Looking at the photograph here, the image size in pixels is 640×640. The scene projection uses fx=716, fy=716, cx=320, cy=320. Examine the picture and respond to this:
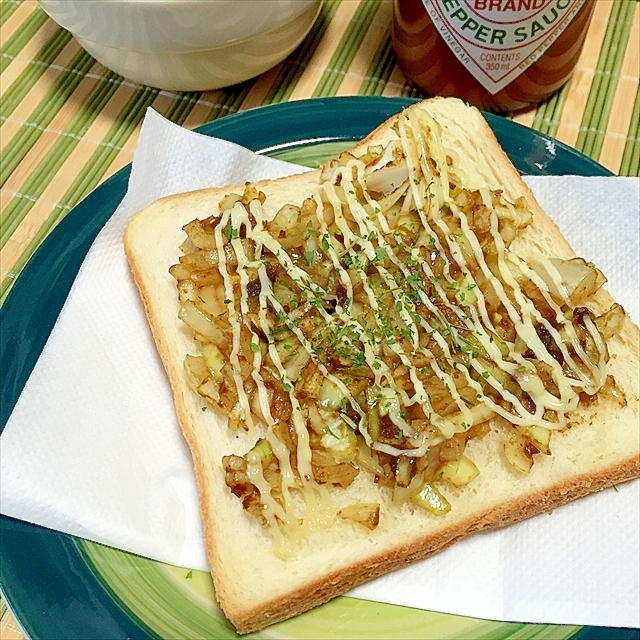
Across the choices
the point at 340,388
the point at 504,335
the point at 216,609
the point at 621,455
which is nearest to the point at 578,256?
the point at 504,335

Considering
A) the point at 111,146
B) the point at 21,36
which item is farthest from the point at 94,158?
the point at 21,36

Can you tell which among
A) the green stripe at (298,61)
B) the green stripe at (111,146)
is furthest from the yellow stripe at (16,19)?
the green stripe at (298,61)

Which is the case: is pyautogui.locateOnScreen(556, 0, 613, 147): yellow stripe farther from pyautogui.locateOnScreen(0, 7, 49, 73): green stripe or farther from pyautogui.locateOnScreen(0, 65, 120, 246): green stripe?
pyautogui.locateOnScreen(0, 7, 49, 73): green stripe

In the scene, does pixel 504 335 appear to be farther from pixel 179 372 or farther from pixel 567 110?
pixel 567 110

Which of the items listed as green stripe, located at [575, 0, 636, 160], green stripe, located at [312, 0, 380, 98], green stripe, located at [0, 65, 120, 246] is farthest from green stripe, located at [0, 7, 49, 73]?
green stripe, located at [575, 0, 636, 160]

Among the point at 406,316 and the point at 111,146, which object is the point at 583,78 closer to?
the point at 406,316

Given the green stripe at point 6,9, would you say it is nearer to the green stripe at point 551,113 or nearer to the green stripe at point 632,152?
the green stripe at point 551,113

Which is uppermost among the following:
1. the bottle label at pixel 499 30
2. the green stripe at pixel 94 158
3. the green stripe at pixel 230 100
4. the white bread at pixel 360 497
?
the bottle label at pixel 499 30
